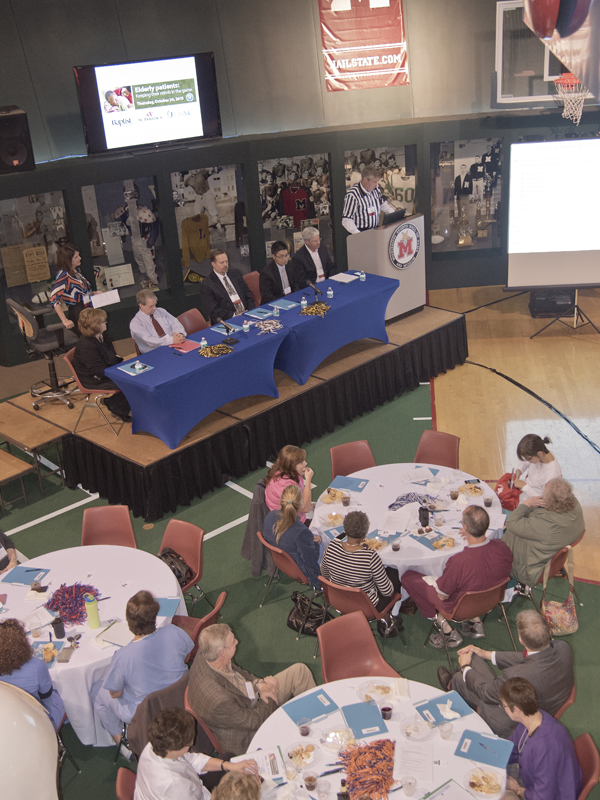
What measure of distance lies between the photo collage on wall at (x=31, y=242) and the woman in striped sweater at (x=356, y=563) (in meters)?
7.21

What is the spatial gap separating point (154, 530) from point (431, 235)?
7757mm

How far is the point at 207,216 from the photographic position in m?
12.0

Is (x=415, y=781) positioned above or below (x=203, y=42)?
below

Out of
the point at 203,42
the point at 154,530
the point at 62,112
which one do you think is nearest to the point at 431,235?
the point at 203,42

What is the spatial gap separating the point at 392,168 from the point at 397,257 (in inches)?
131

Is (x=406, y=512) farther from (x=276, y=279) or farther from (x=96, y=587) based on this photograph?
(x=276, y=279)

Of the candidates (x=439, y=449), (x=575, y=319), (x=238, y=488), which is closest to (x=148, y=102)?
(x=238, y=488)

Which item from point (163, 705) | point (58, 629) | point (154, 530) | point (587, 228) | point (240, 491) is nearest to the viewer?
point (163, 705)

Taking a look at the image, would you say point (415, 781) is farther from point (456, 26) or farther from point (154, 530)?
point (456, 26)

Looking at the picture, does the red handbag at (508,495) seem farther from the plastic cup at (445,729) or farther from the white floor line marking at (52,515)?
the white floor line marking at (52,515)

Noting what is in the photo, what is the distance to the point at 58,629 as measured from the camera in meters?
4.68

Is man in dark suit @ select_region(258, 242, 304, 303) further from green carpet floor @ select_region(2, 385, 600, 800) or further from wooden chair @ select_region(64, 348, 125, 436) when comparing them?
wooden chair @ select_region(64, 348, 125, 436)

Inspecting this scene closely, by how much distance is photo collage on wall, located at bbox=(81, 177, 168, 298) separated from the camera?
11.3 m

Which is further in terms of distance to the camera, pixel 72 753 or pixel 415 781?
pixel 72 753
